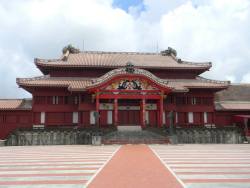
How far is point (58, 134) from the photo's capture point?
108 feet

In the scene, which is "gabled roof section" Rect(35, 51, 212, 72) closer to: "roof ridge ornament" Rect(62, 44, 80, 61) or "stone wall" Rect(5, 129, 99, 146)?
"roof ridge ornament" Rect(62, 44, 80, 61)

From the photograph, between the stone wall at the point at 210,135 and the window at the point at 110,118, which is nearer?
the stone wall at the point at 210,135

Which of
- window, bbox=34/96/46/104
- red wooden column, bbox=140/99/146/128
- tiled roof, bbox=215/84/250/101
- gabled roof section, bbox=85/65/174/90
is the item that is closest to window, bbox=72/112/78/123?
window, bbox=34/96/46/104

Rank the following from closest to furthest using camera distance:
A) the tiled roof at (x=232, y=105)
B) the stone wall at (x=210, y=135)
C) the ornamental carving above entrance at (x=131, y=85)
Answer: the stone wall at (x=210, y=135) < the ornamental carving above entrance at (x=131, y=85) < the tiled roof at (x=232, y=105)

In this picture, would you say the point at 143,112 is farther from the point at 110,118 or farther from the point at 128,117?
the point at 110,118

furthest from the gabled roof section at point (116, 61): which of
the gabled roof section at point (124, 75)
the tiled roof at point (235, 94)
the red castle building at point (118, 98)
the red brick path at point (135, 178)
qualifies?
the red brick path at point (135, 178)

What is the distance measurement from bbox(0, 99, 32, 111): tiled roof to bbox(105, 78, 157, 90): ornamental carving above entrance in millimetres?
11804

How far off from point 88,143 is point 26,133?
6.86 m

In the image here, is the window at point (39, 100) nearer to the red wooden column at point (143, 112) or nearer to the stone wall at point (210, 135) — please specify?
the red wooden column at point (143, 112)

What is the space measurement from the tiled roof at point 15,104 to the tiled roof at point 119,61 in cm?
530

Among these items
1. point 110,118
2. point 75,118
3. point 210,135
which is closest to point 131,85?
point 110,118

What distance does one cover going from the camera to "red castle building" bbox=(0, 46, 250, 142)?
35.7 metres

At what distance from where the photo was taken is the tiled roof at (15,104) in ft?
126

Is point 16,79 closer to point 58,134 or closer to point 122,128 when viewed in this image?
point 58,134
